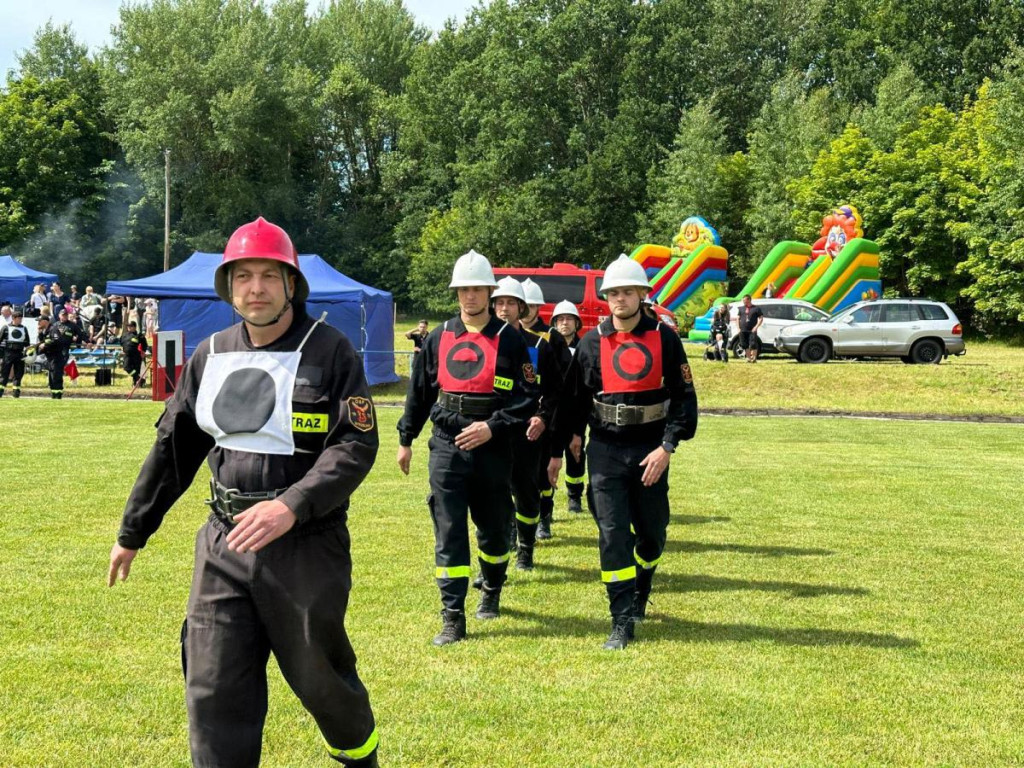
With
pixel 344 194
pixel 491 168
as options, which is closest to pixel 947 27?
pixel 491 168

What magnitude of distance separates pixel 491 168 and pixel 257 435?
58.3m

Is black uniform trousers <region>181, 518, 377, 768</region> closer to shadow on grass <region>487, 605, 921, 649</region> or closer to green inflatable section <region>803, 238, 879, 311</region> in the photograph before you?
shadow on grass <region>487, 605, 921, 649</region>

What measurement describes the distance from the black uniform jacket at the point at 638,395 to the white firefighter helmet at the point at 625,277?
9.9 inches

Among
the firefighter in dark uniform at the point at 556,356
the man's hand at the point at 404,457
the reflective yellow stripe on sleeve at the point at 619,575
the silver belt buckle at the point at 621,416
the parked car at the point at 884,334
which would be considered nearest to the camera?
the reflective yellow stripe on sleeve at the point at 619,575

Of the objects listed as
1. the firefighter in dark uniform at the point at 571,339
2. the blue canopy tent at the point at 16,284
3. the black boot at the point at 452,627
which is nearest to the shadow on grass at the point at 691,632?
the black boot at the point at 452,627

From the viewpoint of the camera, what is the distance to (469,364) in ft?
22.7

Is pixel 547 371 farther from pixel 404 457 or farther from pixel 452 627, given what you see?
pixel 452 627

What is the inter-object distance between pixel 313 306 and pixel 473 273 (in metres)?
20.7

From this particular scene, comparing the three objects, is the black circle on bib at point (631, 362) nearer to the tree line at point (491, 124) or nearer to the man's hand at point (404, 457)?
the man's hand at point (404, 457)

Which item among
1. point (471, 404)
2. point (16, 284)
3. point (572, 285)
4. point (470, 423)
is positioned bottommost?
point (470, 423)

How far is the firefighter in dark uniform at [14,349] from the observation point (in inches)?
941

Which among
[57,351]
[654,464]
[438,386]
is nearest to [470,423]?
[438,386]

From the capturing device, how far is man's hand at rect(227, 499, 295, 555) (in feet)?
11.2

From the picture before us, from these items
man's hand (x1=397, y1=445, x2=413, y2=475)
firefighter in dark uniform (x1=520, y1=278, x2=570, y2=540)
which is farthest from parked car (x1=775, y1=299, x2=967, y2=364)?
man's hand (x1=397, y1=445, x2=413, y2=475)
